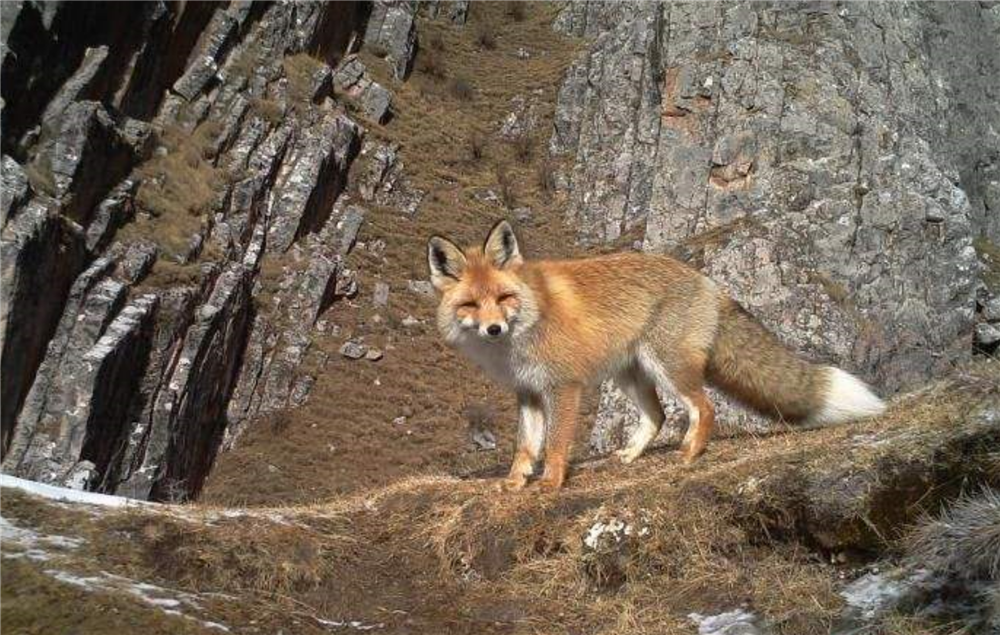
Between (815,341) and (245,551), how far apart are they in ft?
90.8

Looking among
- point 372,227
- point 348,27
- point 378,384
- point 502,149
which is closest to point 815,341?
point 378,384

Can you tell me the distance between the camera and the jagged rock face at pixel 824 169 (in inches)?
1278

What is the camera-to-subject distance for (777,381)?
8.89 metres

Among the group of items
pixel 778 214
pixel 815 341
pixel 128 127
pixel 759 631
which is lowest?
pixel 759 631

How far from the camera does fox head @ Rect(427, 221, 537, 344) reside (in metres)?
8.00

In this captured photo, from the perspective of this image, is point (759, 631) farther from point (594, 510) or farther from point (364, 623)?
point (364, 623)

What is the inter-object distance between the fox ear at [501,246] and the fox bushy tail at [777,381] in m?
2.28

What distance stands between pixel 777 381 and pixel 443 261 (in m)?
3.45

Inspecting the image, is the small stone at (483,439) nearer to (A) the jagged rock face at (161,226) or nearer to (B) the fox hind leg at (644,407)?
(A) the jagged rock face at (161,226)

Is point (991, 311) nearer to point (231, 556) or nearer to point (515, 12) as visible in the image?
point (231, 556)

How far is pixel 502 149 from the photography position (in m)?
50.8

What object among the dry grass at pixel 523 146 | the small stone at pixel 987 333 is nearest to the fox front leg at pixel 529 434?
the small stone at pixel 987 333

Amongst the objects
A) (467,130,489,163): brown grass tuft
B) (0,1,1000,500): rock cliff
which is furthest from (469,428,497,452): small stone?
(467,130,489,163): brown grass tuft

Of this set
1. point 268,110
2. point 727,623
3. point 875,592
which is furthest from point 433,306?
point 875,592
